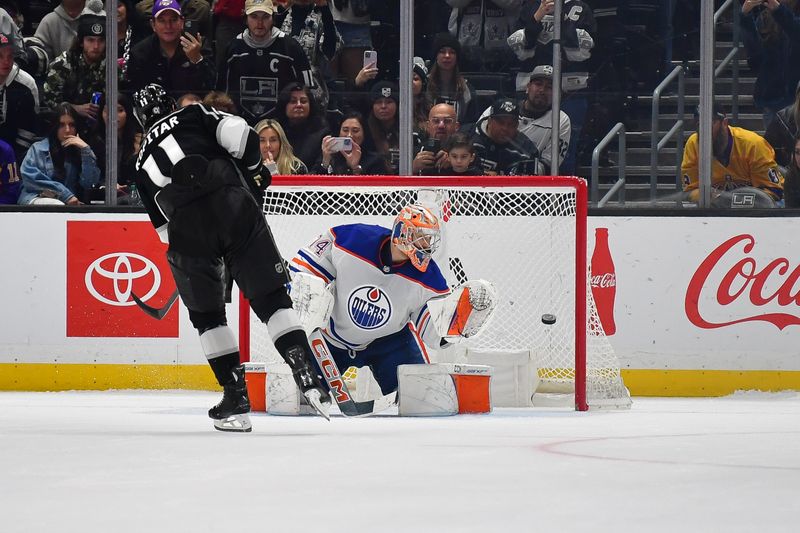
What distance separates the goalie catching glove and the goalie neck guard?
229mm

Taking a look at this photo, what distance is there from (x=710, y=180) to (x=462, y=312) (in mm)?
1760

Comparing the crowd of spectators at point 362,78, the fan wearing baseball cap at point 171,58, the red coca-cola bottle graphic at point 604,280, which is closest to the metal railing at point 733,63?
the crowd of spectators at point 362,78

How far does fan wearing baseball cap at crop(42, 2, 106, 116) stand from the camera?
6.31m

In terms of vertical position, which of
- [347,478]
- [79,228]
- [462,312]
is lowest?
[347,478]

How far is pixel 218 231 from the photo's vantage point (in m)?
4.07

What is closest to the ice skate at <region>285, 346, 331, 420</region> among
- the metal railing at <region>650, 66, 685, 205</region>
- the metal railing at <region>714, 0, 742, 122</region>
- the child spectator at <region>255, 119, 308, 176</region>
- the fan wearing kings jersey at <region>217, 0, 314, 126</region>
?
the child spectator at <region>255, 119, 308, 176</region>

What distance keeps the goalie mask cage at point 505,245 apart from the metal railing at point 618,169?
1.30 ft

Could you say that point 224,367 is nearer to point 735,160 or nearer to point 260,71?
point 260,71

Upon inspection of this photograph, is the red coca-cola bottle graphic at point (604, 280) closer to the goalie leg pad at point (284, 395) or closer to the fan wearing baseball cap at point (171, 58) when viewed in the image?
the goalie leg pad at point (284, 395)

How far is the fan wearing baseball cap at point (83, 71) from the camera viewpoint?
6312 mm

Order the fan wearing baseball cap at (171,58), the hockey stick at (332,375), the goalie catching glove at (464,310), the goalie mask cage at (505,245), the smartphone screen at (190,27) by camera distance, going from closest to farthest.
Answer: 1. the hockey stick at (332,375)
2. the goalie catching glove at (464,310)
3. the goalie mask cage at (505,245)
4. the fan wearing baseball cap at (171,58)
5. the smartphone screen at (190,27)

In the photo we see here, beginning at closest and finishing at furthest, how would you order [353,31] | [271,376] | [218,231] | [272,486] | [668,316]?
[272,486] < [218,231] < [271,376] < [668,316] < [353,31]

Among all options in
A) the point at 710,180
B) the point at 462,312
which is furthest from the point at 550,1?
the point at 462,312

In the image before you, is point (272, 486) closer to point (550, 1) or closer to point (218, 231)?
point (218, 231)
